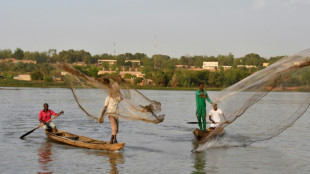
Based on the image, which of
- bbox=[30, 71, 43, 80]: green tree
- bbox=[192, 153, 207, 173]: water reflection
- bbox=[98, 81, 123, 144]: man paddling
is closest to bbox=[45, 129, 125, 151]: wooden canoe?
bbox=[98, 81, 123, 144]: man paddling

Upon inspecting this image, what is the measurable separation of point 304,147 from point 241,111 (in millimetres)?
6099

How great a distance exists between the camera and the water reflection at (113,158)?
12480mm

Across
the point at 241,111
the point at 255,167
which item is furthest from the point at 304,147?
the point at 241,111

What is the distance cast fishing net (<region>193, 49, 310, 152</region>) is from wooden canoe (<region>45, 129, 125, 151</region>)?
2.65m

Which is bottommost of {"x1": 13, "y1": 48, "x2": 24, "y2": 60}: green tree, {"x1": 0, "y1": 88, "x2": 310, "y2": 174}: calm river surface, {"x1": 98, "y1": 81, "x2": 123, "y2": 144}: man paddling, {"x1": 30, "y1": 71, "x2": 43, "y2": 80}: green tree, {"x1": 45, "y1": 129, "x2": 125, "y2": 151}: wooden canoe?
{"x1": 0, "y1": 88, "x2": 310, "y2": 174}: calm river surface

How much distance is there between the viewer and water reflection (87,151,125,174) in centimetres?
1248

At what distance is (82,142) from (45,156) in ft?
4.72

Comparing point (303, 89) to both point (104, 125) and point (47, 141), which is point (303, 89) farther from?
point (104, 125)

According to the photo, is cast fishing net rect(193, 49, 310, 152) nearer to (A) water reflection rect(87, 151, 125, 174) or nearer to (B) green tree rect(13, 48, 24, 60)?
(A) water reflection rect(87, 151, 125, 174)

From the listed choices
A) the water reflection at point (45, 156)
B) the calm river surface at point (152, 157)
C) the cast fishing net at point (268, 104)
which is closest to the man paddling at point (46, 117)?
the calm river surface at point (152, 157)

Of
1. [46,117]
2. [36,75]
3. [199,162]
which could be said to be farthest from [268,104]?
[36,75]

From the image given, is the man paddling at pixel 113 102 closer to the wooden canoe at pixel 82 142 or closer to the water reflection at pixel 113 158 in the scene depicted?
the wooden canoe at pixel 82 142

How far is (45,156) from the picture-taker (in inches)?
567

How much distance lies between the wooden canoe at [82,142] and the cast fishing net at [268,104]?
104 inches
